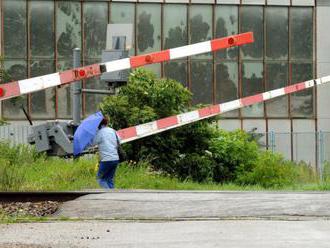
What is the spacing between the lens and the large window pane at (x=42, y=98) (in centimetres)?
3400

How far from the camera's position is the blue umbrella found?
1386cm

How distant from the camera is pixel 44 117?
34.2 metres

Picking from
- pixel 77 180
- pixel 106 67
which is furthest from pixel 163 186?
pixel 106 67

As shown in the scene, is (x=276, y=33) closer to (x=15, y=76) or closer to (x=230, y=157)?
(x=15, y=76)

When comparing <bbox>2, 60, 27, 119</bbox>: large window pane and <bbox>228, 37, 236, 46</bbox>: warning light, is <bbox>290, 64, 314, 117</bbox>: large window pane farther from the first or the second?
<bbox>228, 37, 236, 46</bbox>: warning light

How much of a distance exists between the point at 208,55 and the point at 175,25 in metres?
1.96

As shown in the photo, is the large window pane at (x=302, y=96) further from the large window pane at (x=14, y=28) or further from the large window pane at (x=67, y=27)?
the large window pane at (x=14, y=28)

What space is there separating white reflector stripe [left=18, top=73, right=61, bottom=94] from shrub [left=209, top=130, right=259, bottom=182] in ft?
29.3

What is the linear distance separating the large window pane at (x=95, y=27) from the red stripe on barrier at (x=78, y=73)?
21871 millimetres

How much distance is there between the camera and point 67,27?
34.6 m

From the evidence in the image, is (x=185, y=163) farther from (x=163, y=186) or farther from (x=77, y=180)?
(x=77, y=180)

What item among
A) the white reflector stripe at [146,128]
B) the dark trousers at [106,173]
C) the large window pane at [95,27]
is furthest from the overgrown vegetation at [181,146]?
the large window pane at [95,27]

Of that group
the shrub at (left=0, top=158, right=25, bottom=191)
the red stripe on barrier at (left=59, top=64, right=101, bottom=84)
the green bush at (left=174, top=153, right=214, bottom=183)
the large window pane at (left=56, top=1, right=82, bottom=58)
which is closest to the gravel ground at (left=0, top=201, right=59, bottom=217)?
the shrub at (left=0, top=158, right=25, bottom=191)

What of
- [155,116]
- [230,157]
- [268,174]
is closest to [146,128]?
[155,116]
